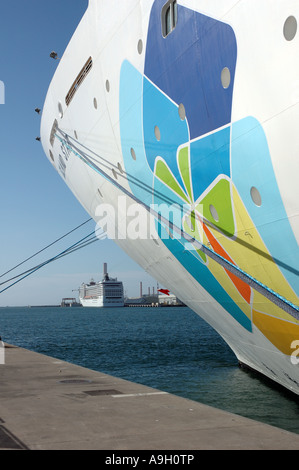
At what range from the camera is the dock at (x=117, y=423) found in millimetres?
4363

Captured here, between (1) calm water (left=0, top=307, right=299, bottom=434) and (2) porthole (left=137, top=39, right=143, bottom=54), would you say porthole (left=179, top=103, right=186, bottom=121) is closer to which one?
(2) porthole (left=137, top=39, right=143, bottom=54)

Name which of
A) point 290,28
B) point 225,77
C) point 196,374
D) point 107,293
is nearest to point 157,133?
point 225,77

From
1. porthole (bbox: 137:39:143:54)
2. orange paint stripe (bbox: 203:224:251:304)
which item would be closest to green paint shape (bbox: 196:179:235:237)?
orange paint stripe (bbox: 203:224:251:304)

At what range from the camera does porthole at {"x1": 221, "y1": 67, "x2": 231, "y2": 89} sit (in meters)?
5.75

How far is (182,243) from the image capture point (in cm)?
838

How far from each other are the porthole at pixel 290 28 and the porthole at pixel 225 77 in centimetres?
92

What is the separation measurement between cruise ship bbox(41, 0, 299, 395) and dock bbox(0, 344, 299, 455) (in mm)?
1418

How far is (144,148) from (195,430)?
457cm

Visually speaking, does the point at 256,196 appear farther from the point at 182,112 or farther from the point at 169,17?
the point at 169,17

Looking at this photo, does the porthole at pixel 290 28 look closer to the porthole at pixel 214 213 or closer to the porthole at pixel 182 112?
the porthole at pixel 182 112

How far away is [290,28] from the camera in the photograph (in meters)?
4.89

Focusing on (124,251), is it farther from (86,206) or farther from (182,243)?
(182,243)

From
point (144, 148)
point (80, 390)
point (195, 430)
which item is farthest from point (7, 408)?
point (144, 148)

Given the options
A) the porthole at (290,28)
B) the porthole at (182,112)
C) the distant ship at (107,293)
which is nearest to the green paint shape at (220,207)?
the porthole at (182,112)
